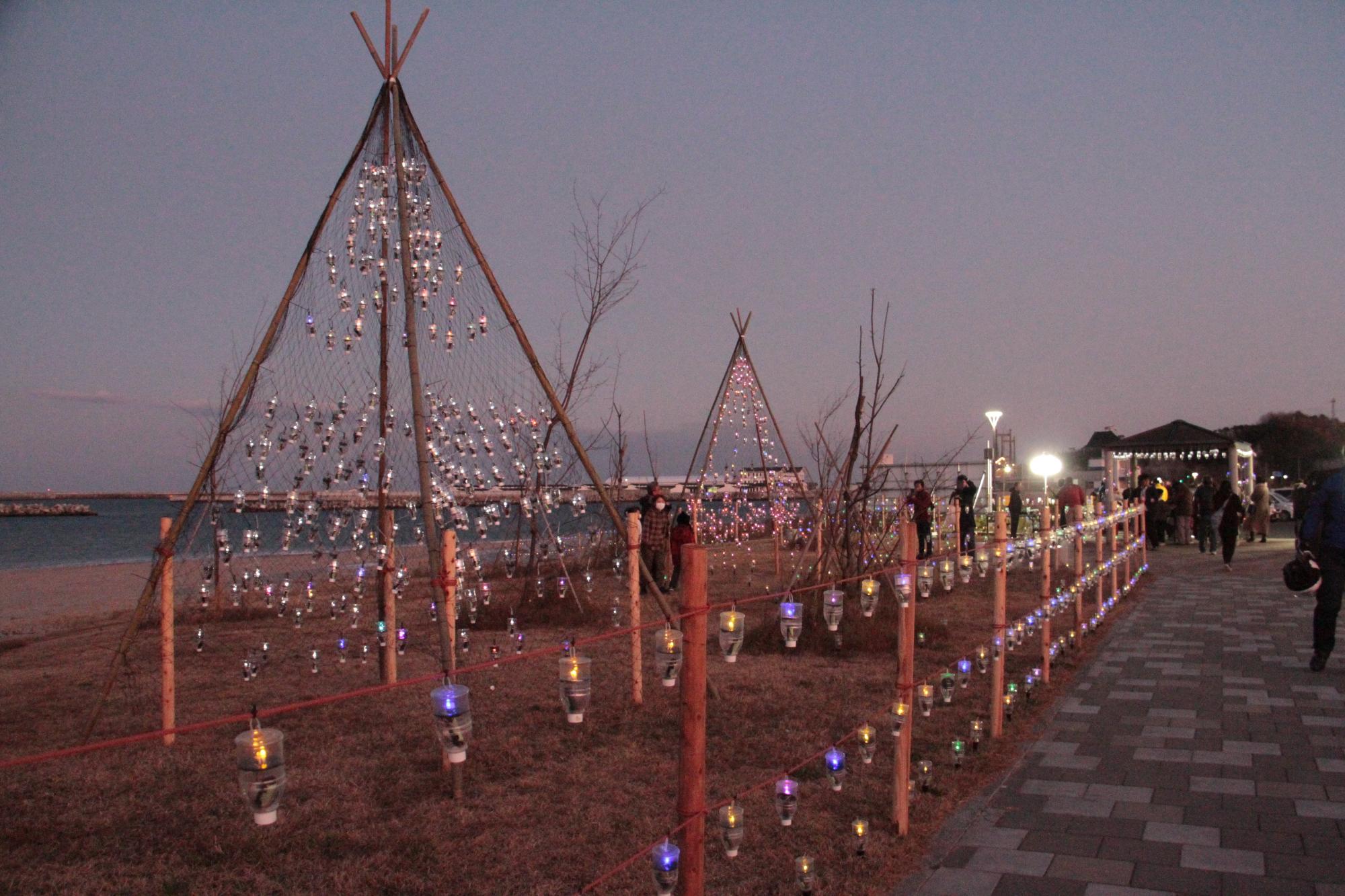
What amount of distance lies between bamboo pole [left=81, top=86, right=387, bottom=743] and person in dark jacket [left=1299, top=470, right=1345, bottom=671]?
288 inches

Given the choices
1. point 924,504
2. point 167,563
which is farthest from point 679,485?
point 167,563

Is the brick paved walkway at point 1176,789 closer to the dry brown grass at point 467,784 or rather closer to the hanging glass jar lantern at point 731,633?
the dry brown grass at point 467,784

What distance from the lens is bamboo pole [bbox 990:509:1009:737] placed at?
5906mm

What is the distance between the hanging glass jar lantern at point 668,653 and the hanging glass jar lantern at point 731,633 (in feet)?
0.74

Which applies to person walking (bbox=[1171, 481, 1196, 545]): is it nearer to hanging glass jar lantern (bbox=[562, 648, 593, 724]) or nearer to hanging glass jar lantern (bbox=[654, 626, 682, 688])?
hanging glass jar lantern (bbox=[654, 626, 682, 688])

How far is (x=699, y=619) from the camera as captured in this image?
290cm

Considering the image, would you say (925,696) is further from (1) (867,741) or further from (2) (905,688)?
(1) (867,741)

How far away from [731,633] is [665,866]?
1.02 m

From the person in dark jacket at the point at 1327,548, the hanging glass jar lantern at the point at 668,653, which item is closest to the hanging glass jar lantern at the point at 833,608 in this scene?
the hanging glass jar lantern at the point at 668,653

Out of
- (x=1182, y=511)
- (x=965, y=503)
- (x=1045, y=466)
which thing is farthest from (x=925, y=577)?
(x=1045, y=466)

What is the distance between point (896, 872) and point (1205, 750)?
258cm

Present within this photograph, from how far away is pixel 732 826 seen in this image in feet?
10.7

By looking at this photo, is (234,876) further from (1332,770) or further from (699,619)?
(1332,770)

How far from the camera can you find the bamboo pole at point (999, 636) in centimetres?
591
